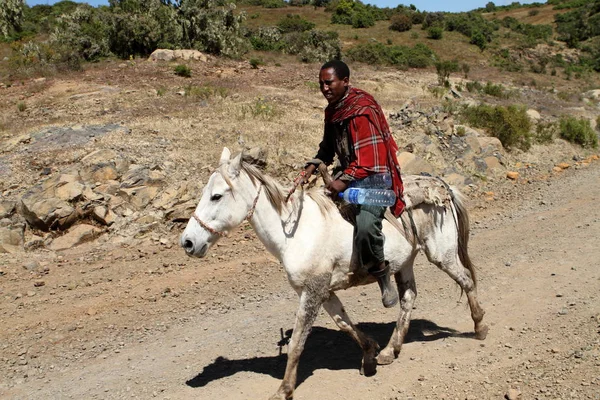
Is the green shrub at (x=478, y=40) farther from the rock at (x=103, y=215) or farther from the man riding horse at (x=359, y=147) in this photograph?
the man riding horse at (x=359, y=147)

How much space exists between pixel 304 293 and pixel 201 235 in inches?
38.2

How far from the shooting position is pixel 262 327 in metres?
5.88

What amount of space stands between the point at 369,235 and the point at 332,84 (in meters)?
1.23

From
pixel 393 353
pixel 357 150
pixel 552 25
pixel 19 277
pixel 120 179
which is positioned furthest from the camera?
pixel 552 25

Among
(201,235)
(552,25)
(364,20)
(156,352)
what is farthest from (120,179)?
(552,25)

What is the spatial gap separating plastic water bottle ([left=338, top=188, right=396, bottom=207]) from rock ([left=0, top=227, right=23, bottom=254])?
6.71 metres

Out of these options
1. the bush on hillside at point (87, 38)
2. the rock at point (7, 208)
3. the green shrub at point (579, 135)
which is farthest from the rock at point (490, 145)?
the bush on hillside at point (87, 38)

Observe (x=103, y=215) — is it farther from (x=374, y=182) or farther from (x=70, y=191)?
(x=374, y=182)

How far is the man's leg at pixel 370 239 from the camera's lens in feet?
13.4

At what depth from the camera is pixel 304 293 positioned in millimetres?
4102

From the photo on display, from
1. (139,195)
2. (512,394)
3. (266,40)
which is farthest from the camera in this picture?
(266,40)

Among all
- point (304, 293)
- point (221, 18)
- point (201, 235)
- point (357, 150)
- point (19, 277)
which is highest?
point (221, 18)

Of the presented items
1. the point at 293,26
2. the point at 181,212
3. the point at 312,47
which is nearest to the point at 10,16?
the point at 312,47

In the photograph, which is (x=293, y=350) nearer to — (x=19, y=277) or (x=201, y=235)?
(x=201, y=235)
